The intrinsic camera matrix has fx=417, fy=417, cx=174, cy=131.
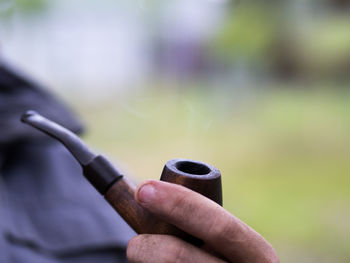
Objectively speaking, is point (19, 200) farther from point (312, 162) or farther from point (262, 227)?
point (312, 162)

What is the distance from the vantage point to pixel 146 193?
0.38 meters

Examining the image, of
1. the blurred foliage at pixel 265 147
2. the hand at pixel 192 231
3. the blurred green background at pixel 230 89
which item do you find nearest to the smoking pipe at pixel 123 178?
the hand at pixel 192 231

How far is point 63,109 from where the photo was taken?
3.15ft

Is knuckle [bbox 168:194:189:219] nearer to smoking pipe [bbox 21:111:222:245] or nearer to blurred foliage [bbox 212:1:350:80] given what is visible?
smoking pipe [bbox 21:111:222:245]

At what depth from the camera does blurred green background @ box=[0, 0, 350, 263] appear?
2.58 meters

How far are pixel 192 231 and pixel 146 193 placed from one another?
0.18 feet

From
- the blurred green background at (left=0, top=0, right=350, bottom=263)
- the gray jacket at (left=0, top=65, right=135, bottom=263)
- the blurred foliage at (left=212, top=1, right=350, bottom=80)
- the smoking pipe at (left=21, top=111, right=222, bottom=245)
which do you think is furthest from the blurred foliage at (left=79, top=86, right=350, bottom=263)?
the smoking pipe at (left=21, top=111, right=222, bottom=245)

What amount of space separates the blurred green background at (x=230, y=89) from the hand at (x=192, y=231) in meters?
1.70

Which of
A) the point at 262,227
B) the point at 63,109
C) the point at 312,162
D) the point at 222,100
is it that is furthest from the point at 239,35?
the point at 63,109

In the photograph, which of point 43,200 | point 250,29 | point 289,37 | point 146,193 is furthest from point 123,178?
point 289,37

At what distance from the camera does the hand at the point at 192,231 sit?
14.8 inches

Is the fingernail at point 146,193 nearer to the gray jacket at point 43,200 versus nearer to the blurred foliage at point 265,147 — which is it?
the gray jacket at point 43,200

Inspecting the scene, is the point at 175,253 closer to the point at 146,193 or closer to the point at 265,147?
the point at 146,193

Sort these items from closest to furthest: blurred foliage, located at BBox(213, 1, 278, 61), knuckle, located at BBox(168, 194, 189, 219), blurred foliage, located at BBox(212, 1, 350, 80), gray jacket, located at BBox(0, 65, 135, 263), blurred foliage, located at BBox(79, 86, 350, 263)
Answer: knuckle, located at BBox(168, 194, 189, 219)
gray jacket, located at BBox(0, 65, 135, 263)
blurred foliage, located at BBox(79, 86, 350, 263)
blurred foliage, located at BBox(212, 1, 350, 80)
blurred foliage, located at BBox(213, 1, 278, 61)
